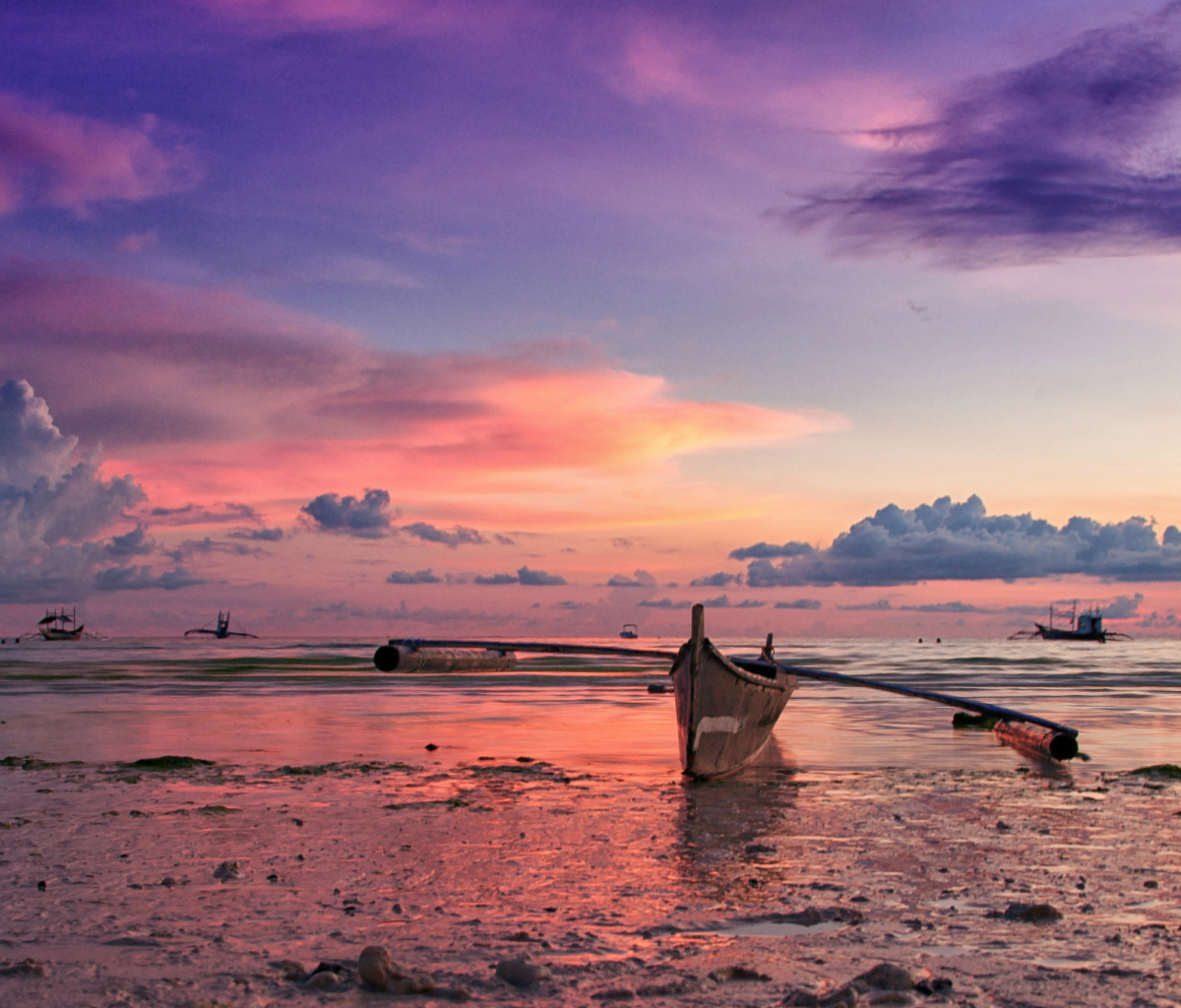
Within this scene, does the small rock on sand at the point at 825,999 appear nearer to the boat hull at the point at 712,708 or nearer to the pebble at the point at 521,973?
the pebble at the point at 521,973

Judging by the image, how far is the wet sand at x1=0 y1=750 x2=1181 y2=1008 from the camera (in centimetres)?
652

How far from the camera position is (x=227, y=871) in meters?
9.36

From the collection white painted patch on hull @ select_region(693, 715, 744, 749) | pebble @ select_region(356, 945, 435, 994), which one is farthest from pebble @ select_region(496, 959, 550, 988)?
white painted patch on hull @ select_region(693, 715, 744, 749)

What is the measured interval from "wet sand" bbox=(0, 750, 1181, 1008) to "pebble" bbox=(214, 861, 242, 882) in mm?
132

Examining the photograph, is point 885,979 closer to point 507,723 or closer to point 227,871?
point 227,871

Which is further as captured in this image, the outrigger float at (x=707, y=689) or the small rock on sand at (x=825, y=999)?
the outrigger float at (x=707, y=689)

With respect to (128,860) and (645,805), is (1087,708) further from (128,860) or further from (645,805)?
(128,860)

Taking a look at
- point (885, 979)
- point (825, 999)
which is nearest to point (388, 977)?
point (825, 999)

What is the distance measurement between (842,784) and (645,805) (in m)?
4.25

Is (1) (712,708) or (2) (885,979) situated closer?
(2) (885,979)

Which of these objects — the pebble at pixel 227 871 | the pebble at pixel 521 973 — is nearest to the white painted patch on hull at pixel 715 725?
the pebble at pixel 227 871

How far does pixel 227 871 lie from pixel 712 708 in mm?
8589

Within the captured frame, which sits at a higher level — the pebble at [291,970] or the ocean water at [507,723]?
the pebble at [291,970]

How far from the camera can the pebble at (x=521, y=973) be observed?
6.38 metres
